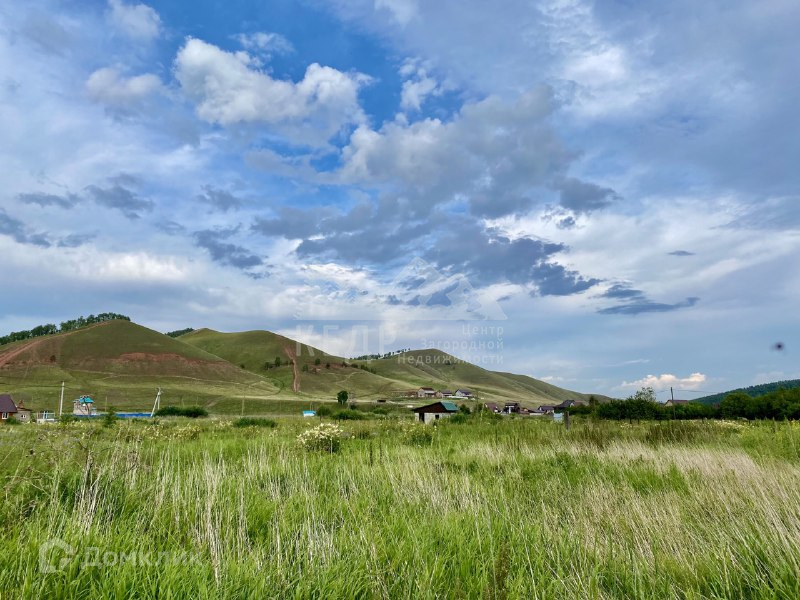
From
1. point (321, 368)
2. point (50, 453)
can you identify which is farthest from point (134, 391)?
point (50, 453)

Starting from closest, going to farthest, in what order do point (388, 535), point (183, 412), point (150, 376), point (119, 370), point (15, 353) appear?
point (388, 535) → point (183, 412) → point (150, 376) → point (119, 370) → point (15, 353)

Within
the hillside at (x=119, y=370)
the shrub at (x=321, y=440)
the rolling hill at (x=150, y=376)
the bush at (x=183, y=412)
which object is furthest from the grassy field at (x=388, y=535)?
the hillside at (x=119, y=370)

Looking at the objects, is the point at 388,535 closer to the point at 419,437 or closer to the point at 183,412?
the point at 419,437

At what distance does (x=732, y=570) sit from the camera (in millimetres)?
4117

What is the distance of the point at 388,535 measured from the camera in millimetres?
4793

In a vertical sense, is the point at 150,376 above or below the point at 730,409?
above

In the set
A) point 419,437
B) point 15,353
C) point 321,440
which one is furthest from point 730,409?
point 15,353

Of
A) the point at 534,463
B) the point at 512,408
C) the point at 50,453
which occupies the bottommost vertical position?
the point at 512,408

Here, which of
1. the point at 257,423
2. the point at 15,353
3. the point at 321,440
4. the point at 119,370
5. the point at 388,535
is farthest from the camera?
the point at 15,353

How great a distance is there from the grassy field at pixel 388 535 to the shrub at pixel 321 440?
14.7ft

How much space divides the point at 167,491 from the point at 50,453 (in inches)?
79.3

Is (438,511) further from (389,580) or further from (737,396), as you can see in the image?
(737,396)

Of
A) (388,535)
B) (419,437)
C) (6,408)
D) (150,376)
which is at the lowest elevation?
(6,408)

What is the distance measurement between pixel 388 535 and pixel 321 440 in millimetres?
8744
